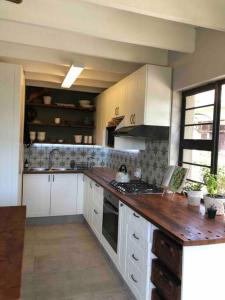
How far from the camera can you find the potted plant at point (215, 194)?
218 centimetres

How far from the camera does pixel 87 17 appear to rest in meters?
2.31

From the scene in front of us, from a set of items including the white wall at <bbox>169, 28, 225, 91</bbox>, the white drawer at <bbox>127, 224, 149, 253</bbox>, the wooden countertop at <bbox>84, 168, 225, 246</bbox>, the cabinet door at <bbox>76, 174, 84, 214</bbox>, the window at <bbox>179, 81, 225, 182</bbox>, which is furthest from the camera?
the cabinet door at <bbox>76, 174, 84, 214</bbox>

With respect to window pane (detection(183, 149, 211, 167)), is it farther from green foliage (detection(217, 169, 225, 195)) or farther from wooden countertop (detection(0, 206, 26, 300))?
wooden countertop (detection(0, 206, 26, 300))

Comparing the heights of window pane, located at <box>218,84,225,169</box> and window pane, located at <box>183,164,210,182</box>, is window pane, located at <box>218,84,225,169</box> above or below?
above

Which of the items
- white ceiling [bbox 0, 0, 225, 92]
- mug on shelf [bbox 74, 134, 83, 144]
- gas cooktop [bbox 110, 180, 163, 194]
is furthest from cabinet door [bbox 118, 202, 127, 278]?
mug on shelf [bbox 74, 134, 83, 144]

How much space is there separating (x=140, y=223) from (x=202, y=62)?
1703mm

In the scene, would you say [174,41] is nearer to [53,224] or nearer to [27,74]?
[27,74]

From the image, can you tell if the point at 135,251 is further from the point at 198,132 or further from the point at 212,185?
the point at 198,132

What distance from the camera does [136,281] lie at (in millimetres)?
2275

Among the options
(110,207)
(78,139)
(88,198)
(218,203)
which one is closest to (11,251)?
(218,203)

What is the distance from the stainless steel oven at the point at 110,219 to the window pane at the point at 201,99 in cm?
138

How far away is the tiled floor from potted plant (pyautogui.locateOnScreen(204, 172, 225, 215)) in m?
1.18

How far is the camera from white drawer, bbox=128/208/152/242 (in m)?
2.11

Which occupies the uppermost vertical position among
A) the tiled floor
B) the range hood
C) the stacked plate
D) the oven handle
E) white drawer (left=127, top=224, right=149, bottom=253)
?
the stacked plate
